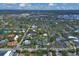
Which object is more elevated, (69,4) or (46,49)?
(69,4)

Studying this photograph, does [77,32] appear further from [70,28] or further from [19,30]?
[19,30]

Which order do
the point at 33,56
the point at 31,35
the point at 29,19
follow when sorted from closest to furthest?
the point at 33,56, the point at 31,35, the point at 29,19

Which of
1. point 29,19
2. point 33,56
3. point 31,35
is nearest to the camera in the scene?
point 33,56

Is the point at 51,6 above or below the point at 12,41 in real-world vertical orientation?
above

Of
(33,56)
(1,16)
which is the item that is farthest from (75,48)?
(1,16)

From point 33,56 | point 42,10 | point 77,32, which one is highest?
point 42,10

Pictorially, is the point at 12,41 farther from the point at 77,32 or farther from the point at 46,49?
the point at 77,32

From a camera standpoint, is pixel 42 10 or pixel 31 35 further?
pixel 42 10

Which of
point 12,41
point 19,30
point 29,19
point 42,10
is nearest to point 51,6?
point 42,10

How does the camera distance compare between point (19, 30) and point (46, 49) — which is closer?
point (46, 49)
